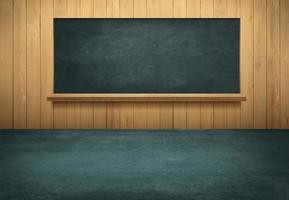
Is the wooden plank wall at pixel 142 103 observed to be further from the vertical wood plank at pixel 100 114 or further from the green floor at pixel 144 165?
the green floor at pixel 144 165

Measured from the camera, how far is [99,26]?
5996 mm

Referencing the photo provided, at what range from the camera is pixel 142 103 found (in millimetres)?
6020

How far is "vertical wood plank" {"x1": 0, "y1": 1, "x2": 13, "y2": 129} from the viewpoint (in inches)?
238

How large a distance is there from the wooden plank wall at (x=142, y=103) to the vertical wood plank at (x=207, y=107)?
12mm

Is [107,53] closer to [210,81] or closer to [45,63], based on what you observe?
[45,63]

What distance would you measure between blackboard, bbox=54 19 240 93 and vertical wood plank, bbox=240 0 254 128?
0.08 m

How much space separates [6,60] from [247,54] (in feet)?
9.53

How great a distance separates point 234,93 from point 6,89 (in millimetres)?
Result: 2751

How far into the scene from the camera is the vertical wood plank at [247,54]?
237 inches

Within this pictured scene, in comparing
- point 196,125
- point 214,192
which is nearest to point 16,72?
point 196,125

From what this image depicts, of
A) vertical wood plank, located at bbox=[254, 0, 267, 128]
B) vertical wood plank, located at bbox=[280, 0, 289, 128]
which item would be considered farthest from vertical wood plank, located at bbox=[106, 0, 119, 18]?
vertical wood plank, located at bbox=[280, 0, 289, 128]

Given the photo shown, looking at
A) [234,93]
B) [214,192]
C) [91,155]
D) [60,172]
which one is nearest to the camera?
[214,192]

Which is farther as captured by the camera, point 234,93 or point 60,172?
point 234,93

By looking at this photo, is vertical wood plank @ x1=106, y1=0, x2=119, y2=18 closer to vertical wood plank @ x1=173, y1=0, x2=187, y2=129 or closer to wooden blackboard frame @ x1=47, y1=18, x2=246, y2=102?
vertical wood plank @ x1=173, y1=0, x2=187, y2=129
